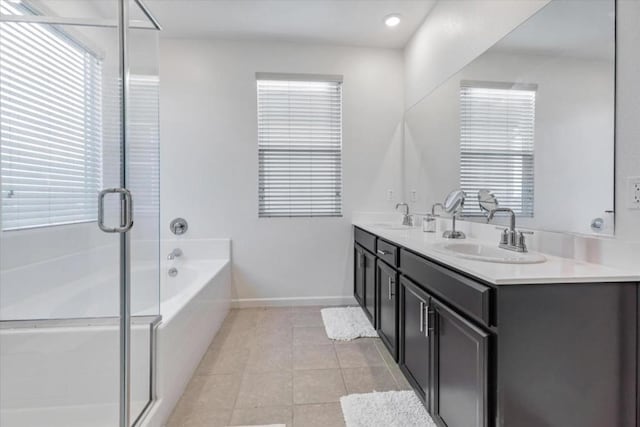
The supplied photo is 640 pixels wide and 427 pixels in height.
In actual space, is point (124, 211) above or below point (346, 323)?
above

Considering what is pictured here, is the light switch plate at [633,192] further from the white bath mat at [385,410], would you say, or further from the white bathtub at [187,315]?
the white bathtub at [187,315]

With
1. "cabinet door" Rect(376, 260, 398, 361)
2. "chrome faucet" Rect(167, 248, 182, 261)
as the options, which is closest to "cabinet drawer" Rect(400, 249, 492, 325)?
"cabinet door" Rect(376, 260, 398, 361)

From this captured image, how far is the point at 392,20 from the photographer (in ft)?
9.00

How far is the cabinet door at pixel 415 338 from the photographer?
147 centimetres

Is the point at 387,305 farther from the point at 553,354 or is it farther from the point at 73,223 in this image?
the point at 73,223

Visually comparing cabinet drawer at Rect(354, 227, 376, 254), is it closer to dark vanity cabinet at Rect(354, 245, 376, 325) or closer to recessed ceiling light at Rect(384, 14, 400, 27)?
dark vanity cabinet at Rect(354, 245, 376, 325)

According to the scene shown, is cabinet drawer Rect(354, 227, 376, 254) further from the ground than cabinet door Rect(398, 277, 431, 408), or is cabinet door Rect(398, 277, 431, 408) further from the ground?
cabinet drawer Rect(354, 227, 376, 254)

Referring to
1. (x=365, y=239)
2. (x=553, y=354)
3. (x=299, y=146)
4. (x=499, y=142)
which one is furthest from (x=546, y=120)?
(x=299, y=146)

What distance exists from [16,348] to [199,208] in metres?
1.79

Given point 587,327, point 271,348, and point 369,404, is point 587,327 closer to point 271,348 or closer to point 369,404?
point 369,404

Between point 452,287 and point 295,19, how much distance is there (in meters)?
2.60

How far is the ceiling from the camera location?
2533 mm

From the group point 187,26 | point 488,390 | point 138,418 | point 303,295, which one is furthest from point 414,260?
point 187,26

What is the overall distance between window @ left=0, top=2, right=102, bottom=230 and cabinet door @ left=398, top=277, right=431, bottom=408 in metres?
1.94
